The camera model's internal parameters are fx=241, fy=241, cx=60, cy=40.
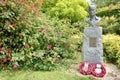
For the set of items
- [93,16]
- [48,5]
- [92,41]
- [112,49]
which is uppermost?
[48,5]

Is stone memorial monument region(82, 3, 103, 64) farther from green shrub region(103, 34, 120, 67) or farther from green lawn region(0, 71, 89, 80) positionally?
green lawn region(0, 71, 89, 80)

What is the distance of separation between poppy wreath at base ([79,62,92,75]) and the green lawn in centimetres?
36

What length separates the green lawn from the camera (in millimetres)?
5527

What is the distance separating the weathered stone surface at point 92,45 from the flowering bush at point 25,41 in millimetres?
635

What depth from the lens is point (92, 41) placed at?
626cm

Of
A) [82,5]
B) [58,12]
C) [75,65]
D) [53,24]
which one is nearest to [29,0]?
[53,24]

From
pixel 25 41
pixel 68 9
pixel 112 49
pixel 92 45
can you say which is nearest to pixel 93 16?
pixel 92 45

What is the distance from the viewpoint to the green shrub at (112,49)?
6816 mm

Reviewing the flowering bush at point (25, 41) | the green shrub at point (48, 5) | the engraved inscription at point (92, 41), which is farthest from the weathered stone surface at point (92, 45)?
the green shrub at point (48, 5)

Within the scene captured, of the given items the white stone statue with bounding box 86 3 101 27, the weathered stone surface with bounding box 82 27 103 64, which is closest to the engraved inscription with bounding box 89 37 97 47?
the weathered stone surface with bounding box 82 27 103 64

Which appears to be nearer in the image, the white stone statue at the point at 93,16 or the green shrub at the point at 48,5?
the white stone statue at the point at 93,16

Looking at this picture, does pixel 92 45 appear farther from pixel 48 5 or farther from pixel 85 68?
pixel 48 5

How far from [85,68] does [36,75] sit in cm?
128

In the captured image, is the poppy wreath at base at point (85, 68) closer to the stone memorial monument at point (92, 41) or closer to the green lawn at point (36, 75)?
the stone memorial monument at point (92, 41)
